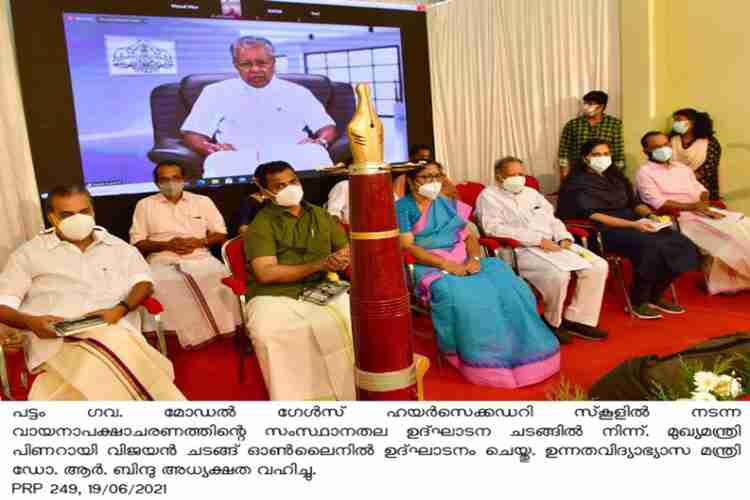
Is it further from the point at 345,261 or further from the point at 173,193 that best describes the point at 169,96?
the point at 345,261

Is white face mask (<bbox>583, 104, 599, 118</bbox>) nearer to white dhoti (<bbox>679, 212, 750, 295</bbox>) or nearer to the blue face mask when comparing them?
the blue face mask

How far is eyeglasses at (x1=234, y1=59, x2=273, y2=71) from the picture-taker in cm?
486

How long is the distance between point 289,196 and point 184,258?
1553 mm

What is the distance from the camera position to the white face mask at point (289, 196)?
2.79m

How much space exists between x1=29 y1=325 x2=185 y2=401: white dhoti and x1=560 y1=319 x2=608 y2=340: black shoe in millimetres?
2367

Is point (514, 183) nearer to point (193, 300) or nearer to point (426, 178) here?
point (426, 178)

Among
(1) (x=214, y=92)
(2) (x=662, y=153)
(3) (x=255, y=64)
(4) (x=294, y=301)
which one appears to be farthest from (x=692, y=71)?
(4) (x=294, y=301)

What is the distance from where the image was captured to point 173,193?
4082 millimetres

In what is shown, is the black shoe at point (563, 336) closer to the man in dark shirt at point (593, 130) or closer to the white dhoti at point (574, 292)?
the white dhoti at point (574, 292)

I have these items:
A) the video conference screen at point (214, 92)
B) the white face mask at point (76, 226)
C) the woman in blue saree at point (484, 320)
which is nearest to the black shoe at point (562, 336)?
the woman in blue saree at point (484, 320)

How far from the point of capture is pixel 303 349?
103 inches

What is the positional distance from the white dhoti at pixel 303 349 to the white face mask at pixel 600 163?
2394 mm
